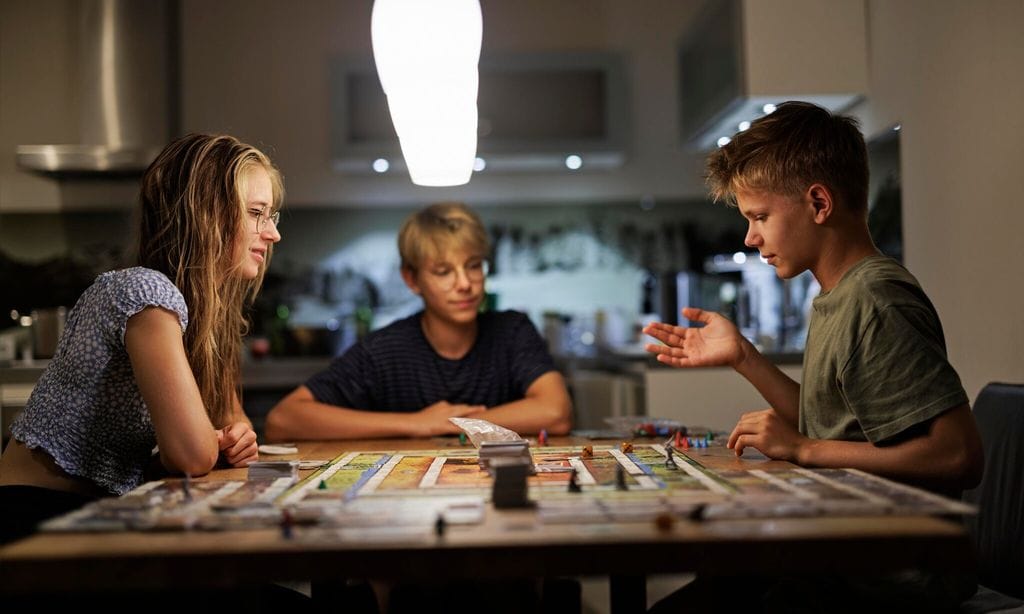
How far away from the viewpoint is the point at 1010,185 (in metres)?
2.29

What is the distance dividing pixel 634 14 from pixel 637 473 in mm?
3742

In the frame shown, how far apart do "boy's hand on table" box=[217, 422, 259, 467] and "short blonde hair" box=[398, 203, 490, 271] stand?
0.95 m

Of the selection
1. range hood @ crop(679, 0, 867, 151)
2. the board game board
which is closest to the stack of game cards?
the board game board

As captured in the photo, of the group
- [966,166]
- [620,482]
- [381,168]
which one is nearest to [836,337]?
[620,482]

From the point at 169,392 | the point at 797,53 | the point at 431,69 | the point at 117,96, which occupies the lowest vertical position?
the point at 169,392

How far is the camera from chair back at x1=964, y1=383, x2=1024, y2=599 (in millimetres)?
1846

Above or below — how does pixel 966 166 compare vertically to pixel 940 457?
above

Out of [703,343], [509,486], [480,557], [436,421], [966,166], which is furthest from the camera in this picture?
[966,166]

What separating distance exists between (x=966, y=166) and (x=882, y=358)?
48.6 inches

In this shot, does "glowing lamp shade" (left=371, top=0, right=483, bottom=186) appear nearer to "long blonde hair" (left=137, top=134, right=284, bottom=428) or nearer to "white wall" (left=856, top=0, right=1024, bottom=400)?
"long blonde hair" (left=137, top=134, right=284, bottom=428)

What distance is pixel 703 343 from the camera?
186 centimetres

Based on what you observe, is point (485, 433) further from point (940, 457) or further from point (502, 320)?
point (502, 320)

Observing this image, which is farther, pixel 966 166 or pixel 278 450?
pixel 966 166

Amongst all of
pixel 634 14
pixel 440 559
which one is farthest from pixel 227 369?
pixel 634 14
